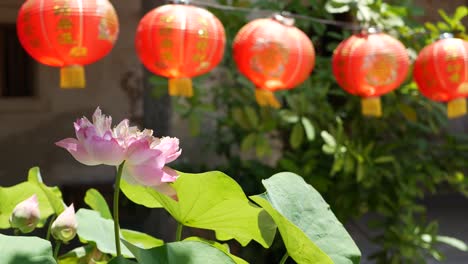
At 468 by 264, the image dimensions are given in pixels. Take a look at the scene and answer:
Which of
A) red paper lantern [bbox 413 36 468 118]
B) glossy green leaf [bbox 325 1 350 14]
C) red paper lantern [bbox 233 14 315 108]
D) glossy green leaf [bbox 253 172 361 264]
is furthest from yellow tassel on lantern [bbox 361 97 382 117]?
glossy green leaf [bbox 253 172 361 264]

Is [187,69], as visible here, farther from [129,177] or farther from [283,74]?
[129,177]

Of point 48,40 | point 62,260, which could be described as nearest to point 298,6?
point 48,40

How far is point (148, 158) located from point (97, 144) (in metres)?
0.03

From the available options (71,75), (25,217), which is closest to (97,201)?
(25,217)

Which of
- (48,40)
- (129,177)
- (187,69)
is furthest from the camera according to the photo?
(187,69)

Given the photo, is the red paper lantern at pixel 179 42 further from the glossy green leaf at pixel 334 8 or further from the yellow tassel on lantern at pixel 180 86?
the glossy green leaf at pixel 334 8

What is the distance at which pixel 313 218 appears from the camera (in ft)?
1.57

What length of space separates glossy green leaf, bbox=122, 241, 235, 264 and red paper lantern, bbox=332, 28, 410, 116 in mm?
1845

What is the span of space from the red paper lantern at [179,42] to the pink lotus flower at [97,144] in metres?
1.53

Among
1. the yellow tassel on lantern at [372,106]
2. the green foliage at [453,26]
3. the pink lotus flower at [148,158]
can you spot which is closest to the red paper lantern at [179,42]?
the yellow tassel on lantern at [372,106]

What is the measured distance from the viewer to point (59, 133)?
13.4 ft

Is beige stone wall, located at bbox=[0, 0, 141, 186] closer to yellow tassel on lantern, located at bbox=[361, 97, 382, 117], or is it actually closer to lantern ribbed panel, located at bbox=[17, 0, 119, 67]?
yellow tassel on lantern, located at bbox=[361, 97, 382, 117]

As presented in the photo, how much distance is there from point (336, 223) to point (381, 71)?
5.76 ft

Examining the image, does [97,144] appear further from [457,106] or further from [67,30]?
[457,106]
